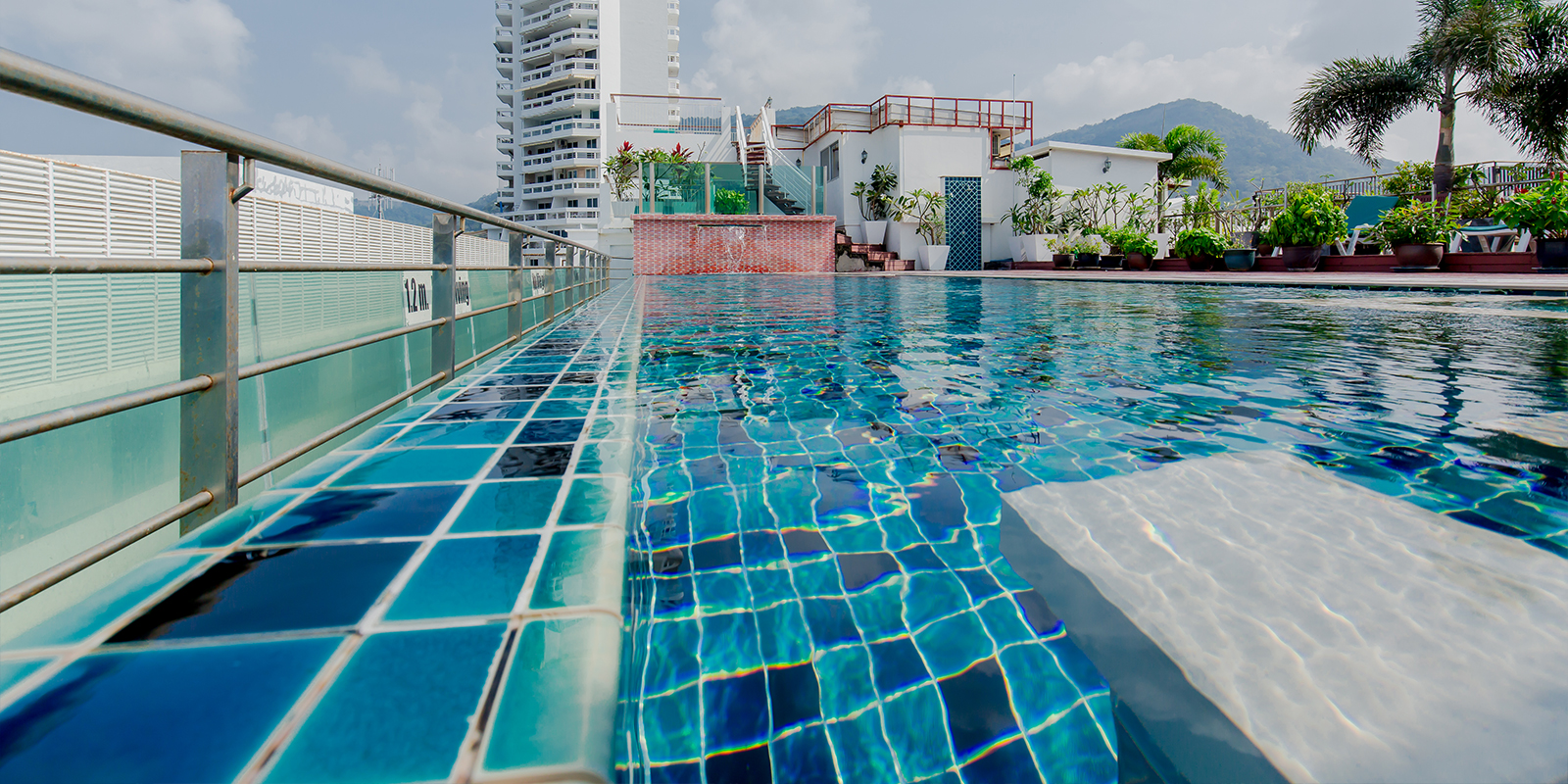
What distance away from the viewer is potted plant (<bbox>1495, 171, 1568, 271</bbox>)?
850 cm

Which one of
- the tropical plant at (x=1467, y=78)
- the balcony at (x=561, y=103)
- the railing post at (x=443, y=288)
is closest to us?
the railing post at (x=443, y=288)

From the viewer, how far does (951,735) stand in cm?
104

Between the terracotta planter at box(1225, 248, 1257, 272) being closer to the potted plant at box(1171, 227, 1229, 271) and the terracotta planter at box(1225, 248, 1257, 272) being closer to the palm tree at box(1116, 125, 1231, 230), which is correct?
the potted plant at box(1171, 227, 1229, 271)

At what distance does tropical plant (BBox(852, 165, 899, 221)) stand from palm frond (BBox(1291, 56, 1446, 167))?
8.97 metres

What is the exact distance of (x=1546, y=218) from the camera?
8633 millimetres

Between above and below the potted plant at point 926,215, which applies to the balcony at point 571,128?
above

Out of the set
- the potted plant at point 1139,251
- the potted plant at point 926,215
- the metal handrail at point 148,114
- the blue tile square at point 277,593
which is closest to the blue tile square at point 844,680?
the blue tile square at point 277,593

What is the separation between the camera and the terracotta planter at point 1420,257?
9961 millimetres

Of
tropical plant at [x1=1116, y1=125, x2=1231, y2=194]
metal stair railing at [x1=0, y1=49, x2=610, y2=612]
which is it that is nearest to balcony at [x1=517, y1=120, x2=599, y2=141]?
tropical plant at [x1=1116, y1=125, x2=1231, y2=194]

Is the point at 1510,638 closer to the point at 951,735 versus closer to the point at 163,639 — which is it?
the point at 951,735

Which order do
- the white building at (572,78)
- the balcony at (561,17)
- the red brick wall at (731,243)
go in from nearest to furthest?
the red brick wall at (731,243) → the balcony at (561,17) → the white building at (572,78)

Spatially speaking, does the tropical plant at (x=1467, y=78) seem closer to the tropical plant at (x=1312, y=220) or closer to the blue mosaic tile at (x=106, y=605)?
the tropical plant at (x=1312, y=220)

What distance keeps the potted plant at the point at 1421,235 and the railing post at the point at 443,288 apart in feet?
40.5

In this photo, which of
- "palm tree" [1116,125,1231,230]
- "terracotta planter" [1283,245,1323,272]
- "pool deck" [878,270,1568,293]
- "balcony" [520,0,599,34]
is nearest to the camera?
"pool deck" [878,270,1568,293]
